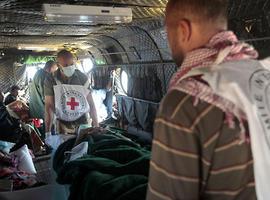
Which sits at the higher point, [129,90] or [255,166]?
[255,166]

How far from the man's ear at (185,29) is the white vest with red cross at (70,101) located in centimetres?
304

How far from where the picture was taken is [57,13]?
11.5 feet

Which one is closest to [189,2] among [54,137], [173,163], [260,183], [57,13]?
[173,163]

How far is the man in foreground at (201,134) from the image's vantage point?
129cm

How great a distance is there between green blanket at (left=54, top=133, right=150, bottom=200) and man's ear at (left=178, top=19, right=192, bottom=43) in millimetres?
1245

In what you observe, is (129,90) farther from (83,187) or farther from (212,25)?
(212,25)

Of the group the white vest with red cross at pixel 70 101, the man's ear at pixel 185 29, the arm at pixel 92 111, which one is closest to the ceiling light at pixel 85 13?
the white vest with red cross at pixel 70 101

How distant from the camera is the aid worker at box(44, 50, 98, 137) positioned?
4.35 meters

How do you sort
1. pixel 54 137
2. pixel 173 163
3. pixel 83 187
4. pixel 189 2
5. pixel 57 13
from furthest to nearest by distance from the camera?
pixel 54 137, pixel 57 13, pixel 83 187, pixel 189 2, pixel 173 163

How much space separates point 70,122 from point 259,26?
2593 millimetres

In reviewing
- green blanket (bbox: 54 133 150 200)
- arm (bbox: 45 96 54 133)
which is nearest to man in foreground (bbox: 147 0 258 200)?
green blanket (bbox: 54 133 150 200)

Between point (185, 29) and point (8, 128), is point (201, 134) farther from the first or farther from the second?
point (8, 128)

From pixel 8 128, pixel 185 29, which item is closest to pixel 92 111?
pixel 8 128

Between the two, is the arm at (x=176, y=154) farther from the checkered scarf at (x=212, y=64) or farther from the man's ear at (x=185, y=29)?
the man's ear at (x=185, y=29)
